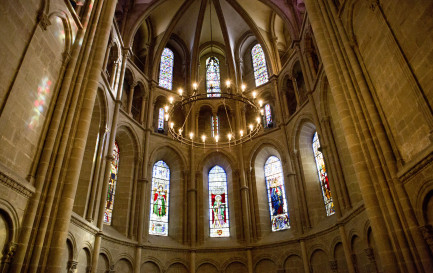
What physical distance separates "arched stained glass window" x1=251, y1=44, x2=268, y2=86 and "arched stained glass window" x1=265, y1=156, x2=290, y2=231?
5.42 metres

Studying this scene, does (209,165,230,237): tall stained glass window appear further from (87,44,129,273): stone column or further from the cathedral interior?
(87,44,129,273): stone column

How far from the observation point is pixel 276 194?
729 inches

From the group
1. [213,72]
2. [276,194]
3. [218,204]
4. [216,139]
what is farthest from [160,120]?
[276,194]

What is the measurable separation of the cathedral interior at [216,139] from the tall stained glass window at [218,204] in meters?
0.08

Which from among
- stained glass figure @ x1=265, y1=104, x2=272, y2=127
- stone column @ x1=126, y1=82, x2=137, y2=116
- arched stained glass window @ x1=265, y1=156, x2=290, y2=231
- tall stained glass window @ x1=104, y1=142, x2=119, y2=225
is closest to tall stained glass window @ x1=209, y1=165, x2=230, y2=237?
arched stained glass window @ x1=265, y1=156, x2=290, y2=231

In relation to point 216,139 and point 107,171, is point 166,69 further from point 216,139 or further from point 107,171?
point 216,139

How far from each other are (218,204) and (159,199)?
3382 millimetres

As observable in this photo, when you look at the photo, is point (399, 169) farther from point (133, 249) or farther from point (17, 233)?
point (133, 249)

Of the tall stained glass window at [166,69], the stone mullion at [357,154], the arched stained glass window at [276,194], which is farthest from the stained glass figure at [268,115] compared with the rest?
the stone mullion at [357,154]

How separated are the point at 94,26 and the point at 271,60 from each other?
12.1 m

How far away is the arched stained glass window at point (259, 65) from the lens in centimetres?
2200

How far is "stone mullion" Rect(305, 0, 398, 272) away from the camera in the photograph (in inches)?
329

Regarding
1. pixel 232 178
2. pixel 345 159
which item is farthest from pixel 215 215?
pixel 345 159

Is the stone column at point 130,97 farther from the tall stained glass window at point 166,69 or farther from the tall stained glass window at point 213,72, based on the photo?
the tall stained glass window at point 213,72
